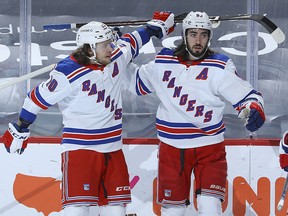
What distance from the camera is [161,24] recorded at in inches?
162

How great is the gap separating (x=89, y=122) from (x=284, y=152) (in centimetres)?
91

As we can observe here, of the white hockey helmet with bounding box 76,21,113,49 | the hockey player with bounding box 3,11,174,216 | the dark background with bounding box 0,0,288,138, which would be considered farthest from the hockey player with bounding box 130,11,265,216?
the dark background with bounding box 0,0,288,138

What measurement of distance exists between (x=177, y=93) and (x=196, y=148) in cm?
27

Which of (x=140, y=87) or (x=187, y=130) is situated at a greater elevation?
(x=140, y=87)

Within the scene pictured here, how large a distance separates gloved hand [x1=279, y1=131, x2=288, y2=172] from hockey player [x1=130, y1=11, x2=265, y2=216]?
26cm

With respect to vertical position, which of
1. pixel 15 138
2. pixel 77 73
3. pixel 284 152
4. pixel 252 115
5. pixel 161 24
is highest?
pixel 161 24

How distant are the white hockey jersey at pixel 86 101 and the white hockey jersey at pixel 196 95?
221 mm

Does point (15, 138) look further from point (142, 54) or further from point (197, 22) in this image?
point (142, 54)

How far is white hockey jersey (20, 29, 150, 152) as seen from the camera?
383 centimetres

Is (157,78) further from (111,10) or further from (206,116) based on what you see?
(111,10)

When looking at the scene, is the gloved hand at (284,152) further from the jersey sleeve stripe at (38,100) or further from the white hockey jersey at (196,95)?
the jersey sleeve stripe at (38,100)

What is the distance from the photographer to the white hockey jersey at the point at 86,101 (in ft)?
12.6

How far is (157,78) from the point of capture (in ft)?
13.2

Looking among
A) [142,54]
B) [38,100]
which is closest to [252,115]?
[38,100]
